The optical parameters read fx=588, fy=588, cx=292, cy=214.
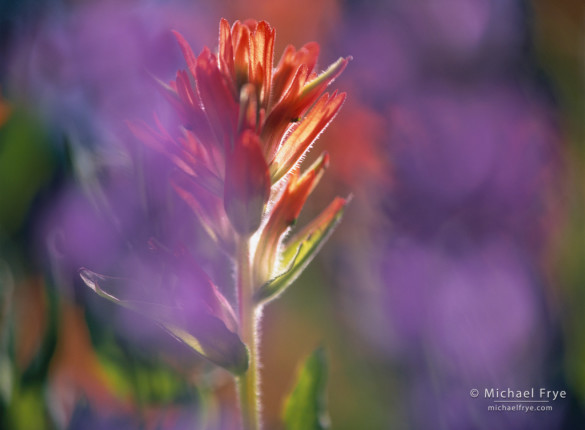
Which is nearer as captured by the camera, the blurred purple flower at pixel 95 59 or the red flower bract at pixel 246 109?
the red flower bract at pixel 246 109

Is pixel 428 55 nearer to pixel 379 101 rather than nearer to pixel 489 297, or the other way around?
pixel 379 101

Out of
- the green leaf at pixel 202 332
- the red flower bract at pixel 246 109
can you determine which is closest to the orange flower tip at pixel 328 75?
the red flower bract at pixel 246 109

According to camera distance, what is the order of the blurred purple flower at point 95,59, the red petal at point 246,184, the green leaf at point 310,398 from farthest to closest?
the blurred purple flower at point 95,59, the green leaf at point 310,398, the red petal at point 246,184

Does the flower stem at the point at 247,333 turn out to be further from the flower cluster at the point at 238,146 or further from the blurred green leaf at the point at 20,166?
the blurred green leaf at the point at 20,166

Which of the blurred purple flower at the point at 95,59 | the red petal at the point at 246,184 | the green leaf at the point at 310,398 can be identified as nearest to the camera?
the red petal at the point at 246,184

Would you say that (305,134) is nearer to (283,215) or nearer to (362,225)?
(283,215)

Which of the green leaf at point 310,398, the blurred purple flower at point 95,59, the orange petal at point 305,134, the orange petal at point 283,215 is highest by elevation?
the blurred purple flower at point 95,59

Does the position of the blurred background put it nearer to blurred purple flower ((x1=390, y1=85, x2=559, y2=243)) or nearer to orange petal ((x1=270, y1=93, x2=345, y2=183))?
blurred purple flower ((x1=390, y1=85, x2=559, y2=243))

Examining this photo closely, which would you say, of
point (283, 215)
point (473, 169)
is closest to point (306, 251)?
point (283, 215)

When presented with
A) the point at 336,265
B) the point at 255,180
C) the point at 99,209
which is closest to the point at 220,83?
the point at 255,180
